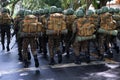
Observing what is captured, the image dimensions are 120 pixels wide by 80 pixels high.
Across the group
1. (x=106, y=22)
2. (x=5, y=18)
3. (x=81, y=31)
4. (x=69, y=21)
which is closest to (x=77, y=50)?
(x=81, y=31)

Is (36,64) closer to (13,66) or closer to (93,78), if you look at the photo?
(13,66)

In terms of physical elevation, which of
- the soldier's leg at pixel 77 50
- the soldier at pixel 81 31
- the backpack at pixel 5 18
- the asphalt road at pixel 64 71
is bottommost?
the asphalt road at pixel 64 71

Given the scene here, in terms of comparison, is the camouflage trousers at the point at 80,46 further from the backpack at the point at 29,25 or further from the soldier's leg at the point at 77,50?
the backpack at the point at 29,25

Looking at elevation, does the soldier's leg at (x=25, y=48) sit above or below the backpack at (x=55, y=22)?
below

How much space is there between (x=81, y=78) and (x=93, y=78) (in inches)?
13.8

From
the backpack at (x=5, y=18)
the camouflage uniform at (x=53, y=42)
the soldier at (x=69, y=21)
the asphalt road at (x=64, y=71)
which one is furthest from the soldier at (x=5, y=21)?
the camouflage uniform at (x=53, y=42)

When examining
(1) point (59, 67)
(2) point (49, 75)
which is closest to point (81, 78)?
(2) point (49, 75)

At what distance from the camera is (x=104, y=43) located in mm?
13055

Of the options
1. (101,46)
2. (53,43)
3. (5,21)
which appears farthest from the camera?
(5,21)

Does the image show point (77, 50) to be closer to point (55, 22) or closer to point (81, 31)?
point (81, 31)

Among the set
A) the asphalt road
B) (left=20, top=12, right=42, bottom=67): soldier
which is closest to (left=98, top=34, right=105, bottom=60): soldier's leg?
the asphalt road

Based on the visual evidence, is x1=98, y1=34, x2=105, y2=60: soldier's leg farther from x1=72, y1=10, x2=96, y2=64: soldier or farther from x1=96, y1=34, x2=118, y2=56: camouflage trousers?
x1=72, y1=10, x2=96, y2=64: soldier

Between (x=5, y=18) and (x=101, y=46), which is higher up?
(x=5, y=18)

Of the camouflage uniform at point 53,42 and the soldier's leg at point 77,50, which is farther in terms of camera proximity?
the soldier's leg at point 77,50
